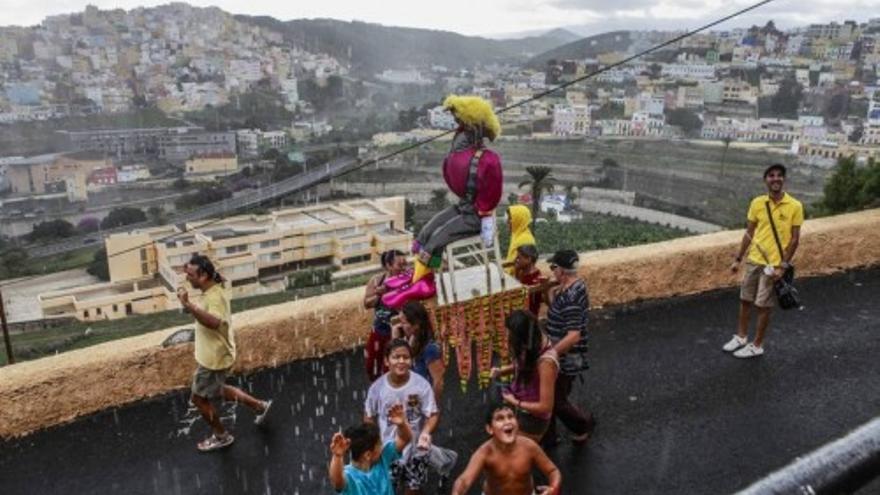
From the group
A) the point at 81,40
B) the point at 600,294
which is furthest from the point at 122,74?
the point at 600,294

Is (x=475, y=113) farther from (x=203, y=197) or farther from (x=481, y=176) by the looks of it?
(x=203, y=197)

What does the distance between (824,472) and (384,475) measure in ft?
7.65

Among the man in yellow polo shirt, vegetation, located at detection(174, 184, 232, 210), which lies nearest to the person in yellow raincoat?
the man in yellow polo shirt

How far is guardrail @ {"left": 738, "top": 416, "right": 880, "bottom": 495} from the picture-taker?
2.18 feet

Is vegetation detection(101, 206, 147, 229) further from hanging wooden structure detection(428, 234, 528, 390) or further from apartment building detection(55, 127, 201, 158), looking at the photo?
hanging wooden structure detection(428, 234, 528, 390)

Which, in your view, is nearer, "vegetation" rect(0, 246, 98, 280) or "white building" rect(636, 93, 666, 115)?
"vegetation" rect(0, 246, 98, 280)

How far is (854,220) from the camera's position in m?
6.93

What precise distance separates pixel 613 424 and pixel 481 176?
172 centimetres

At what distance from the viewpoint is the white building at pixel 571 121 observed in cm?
8412

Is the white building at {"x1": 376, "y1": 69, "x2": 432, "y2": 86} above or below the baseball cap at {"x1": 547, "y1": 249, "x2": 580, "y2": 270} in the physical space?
above

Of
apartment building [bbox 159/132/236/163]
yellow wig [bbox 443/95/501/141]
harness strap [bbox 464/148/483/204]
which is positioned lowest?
apartment building [bbox 159/132/236/163]

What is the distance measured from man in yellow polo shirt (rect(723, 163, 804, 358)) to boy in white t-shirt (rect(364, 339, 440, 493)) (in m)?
2.85

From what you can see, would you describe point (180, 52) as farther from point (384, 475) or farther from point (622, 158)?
point (384, 475)

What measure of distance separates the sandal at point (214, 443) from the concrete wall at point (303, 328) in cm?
69
